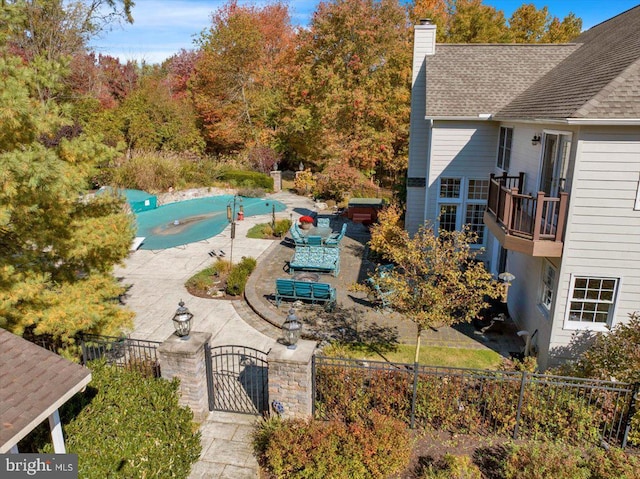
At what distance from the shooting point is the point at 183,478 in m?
6.91

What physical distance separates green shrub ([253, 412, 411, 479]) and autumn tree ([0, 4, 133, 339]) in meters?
4.34

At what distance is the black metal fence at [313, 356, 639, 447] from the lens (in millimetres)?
8055

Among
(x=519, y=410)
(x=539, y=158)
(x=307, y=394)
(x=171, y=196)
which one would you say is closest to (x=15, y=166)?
(x=307, y=394)

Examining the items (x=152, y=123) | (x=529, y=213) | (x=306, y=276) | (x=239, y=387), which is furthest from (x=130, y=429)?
(x=152, y=123)

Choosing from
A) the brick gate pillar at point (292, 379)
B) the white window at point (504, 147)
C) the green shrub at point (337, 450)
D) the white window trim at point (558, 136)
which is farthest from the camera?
the white window at point (504, 147)

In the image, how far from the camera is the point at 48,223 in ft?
28.4

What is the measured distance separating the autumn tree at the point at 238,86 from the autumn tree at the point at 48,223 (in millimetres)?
28861

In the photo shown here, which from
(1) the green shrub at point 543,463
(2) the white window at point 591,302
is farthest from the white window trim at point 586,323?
(1) the green shrub at point 543,463

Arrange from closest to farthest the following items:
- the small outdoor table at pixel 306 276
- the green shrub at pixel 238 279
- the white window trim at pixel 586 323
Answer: the white window trim at pixel 586 323
the green shrub at pixel 238 279
the small outdoor table at pixel 306 276

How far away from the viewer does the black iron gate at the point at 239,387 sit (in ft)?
29.7

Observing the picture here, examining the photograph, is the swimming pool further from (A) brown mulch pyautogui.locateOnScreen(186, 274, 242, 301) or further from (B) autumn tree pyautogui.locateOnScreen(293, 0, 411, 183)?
(B) autumn tree pyautogui.locateOnScreen(293, 0, 411, 183)

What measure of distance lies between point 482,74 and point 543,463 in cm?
1442

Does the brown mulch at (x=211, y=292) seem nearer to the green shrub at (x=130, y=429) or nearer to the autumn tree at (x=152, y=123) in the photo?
the green shrub at (x=130, y=429)

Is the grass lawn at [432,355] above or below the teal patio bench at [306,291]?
below
